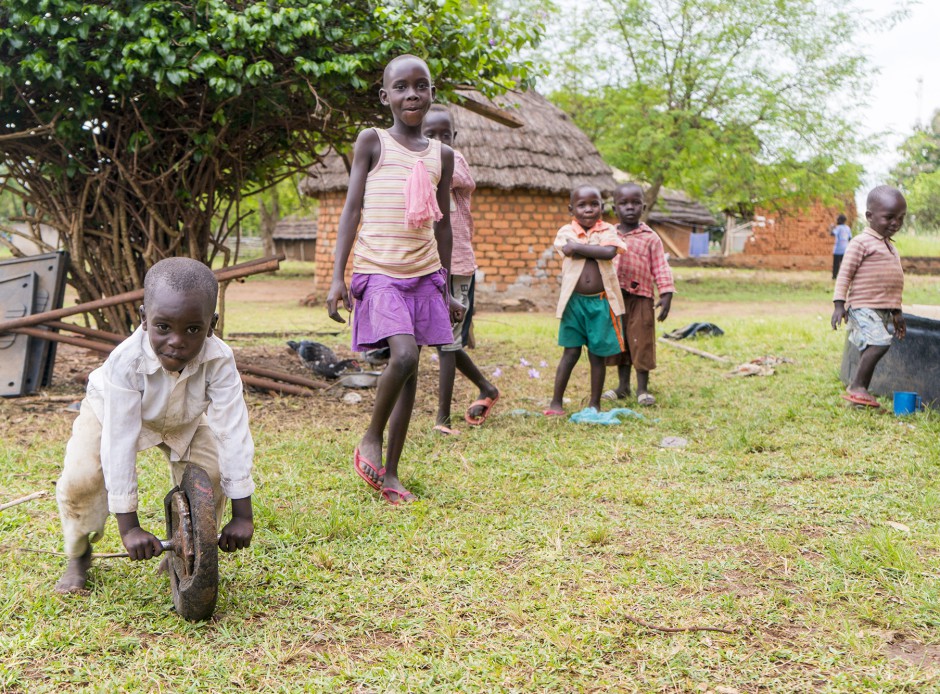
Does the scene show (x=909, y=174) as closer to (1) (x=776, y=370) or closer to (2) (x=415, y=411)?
(1) (x=776, y=370)

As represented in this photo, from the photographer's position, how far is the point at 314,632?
263 centimetres

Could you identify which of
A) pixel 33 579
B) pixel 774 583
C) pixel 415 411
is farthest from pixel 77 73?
pixel 774 583

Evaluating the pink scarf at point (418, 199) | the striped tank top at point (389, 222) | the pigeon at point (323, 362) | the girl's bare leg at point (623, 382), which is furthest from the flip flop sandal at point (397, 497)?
the pigeon at point (323, 362)

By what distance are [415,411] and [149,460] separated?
Result: 6.28ft

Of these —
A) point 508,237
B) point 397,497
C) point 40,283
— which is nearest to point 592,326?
point 397,497

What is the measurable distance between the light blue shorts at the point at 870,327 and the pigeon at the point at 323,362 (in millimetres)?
Answer: 3563

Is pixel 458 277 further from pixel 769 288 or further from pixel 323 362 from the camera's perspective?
pixel 769 288

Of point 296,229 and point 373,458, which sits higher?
point 296,229

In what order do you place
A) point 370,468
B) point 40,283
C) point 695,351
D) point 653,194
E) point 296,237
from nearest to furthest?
1. point 370,468
2. point 40,283
3. point 695,351
4. point 653,194
5. point 296,237

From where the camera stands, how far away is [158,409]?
2695 mm

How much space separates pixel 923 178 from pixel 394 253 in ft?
124

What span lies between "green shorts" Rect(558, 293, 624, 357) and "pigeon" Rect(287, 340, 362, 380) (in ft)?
6.29

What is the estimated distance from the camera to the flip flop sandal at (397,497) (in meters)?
3.80

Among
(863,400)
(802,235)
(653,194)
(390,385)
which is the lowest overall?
(863,400)
